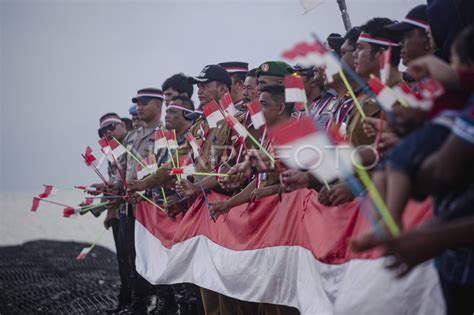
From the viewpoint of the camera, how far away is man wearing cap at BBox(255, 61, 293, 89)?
5.18 meters

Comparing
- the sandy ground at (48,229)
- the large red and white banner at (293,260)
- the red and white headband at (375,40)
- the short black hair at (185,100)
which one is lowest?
the sandy ground at (48,229)

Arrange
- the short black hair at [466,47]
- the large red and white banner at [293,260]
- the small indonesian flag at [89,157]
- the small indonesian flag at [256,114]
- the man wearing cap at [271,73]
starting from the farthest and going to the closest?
the small indonesian flag at [89,157]
the man wearing cap at [271,73]
the small indonesian flag at [256,114]
the large red and white banner at [293,260]
the short black hair at [466,47]

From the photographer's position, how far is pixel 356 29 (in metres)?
4.43

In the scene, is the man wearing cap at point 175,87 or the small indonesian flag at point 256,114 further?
the man wearing cap at point 175,87

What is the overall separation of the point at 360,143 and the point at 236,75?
312 cm

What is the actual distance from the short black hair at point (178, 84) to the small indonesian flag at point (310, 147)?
4.18 meters

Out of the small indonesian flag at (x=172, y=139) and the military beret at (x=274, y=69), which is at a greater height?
the military beret at (x=274, y=69)

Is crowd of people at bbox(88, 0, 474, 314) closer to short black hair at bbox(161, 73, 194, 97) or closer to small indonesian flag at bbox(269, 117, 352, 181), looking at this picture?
short black hair at bbox(161, 73, 194, 97)

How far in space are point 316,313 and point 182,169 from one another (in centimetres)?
197

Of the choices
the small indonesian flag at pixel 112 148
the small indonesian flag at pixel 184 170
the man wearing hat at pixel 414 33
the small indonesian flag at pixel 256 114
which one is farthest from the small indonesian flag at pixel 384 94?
the small indonesian flag at pixel 112 148

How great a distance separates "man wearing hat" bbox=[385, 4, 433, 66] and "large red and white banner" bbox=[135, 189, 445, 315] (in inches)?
34.6

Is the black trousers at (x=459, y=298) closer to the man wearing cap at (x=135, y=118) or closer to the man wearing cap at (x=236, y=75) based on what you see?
the man wearing cap at (x=236, y=75)

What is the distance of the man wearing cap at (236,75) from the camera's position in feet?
21.9

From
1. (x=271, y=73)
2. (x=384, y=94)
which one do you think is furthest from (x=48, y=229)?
(x=384, y=94)
